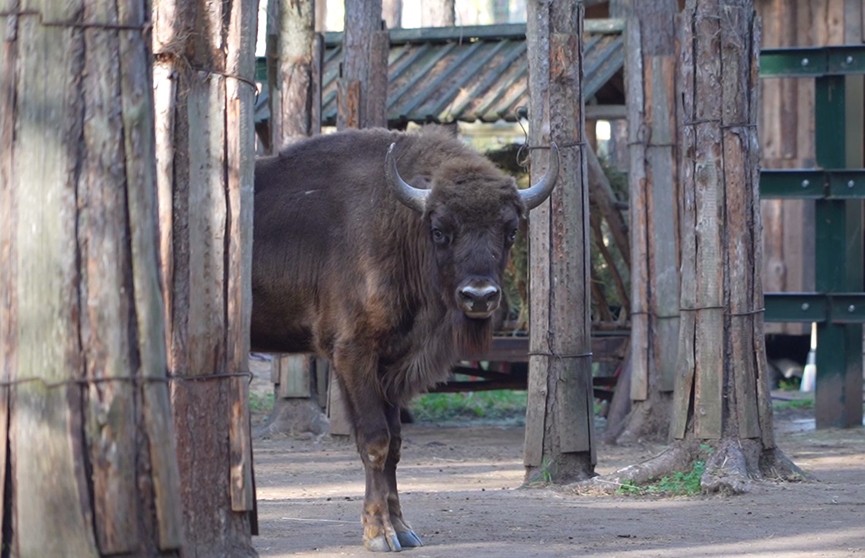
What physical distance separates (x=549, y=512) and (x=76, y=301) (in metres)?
5.02

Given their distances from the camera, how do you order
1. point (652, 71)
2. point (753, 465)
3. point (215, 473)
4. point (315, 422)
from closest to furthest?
point (215, 473)
point (753, 465)
point (652, 71)
point (315, 422)

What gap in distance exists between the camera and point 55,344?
360 cm

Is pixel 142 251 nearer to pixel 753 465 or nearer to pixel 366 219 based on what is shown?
pixel 366 219

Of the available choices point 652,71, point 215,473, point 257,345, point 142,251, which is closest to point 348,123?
point 652,71

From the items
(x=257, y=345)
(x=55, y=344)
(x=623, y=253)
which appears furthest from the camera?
(x=623, y=253)

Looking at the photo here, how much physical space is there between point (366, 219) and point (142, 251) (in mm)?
4133

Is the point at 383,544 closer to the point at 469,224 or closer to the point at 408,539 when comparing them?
the point at 408,539

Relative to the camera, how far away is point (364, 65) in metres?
12.8

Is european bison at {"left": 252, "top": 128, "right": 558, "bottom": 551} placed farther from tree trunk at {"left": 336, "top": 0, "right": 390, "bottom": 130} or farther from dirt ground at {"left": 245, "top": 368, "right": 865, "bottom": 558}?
tree trunk at {"left": 336, "top": 0, "right": 390, "bottom": 130}

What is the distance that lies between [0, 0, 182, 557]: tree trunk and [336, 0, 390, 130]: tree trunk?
358 inches

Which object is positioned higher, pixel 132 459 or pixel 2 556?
pixel 132 459

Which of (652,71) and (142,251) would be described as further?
(652,71)

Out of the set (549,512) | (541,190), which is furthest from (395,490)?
(541,190)

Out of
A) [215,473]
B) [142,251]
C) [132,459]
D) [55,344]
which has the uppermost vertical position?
[142,251]
